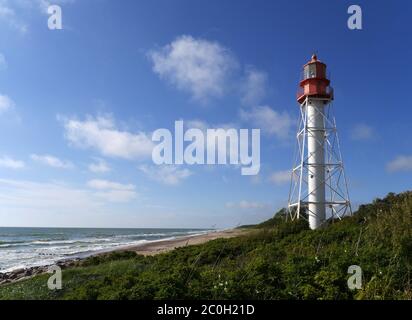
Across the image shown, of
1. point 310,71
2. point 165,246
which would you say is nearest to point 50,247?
point 165,246

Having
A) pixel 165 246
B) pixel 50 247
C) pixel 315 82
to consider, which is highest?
pixel 315 82

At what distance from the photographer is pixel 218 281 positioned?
686cm

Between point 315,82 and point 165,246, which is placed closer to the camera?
point 315,82

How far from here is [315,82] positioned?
25391 mm

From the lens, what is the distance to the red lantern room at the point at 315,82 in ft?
82.9

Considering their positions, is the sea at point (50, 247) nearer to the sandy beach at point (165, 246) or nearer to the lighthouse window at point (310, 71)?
the sandy beach at point (165, 246)

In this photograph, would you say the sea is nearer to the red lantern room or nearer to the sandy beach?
the sandy beach

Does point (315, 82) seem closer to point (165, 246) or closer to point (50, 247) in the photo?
point (165, 246)

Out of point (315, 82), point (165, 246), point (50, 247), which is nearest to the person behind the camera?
point (315, 82)

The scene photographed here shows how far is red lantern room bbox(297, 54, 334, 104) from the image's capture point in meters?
25.3
